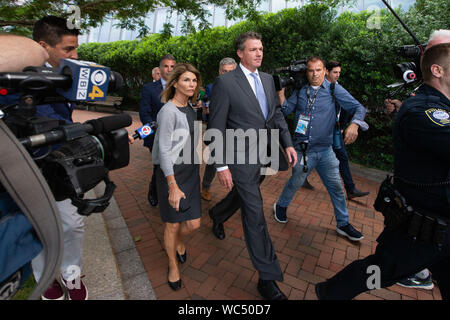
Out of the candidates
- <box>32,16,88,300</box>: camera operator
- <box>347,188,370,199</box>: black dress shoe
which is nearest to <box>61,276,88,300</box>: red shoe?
<box>32,16,88,300</box>: camera operator

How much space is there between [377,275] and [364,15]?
7.50 m

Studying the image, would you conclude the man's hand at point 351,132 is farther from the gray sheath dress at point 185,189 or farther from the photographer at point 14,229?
the photographer at point 14,229

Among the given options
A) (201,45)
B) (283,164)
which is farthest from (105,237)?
(201,45)

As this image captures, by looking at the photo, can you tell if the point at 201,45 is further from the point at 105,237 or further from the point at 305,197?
the point at 105,237

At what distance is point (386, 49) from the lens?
5320 mm

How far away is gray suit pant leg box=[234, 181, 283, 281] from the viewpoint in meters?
2.15

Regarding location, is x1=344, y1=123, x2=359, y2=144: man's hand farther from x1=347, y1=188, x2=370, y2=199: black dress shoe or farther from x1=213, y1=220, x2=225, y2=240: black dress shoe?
x1=213, y1=220, x2=225, y2=240: black dress shoe

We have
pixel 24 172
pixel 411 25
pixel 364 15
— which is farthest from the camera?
pixel 364 15

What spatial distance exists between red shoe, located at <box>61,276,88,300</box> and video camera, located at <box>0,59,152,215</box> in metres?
1.34

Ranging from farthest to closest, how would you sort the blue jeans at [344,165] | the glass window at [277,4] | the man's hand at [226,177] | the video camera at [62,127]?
the glass window at [277,4] < the blue jeans at [344,165] < the man's hand at [226,177] < the video camera at [62,127]

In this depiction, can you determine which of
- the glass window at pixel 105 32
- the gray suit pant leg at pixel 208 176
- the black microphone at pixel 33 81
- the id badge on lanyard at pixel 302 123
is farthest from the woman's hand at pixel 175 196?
the glass window at pixel 105 32

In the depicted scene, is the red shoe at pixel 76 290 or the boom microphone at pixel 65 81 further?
the red shoe at pixel 76 290

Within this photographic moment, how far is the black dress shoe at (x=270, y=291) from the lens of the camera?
2129mm

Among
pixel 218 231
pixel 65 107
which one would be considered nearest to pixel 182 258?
pixel 218 231
